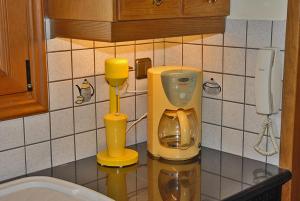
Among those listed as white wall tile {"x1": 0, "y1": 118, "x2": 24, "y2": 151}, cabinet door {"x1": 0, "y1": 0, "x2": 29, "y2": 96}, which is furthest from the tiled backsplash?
cabinet door {"x1": 0, "y1": 0, "x2": 29, "y2": 96}

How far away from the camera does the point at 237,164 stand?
1.90 metres

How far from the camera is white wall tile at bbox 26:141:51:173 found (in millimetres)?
1762

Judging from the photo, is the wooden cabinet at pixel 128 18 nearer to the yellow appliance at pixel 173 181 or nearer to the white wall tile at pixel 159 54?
the white wall tile at pixel 159 54

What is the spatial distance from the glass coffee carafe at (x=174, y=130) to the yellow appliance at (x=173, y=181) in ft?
0.25

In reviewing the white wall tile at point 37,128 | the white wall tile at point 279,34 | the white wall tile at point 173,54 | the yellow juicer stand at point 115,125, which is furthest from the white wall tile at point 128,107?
the white wall tile at point 279,34

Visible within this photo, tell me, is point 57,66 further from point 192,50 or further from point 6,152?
point 192,50

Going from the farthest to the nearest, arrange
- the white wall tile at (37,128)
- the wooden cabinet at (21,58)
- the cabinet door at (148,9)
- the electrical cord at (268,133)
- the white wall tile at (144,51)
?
the white wall tile at (144,51) → the electrical cord at (268,133) → the white wall tile at (37,128) → the wooden cabinet at (21,58) → the cabinet door at (148,9)

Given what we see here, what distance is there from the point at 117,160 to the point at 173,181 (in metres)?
0.24

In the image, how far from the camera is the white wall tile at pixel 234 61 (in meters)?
1.90

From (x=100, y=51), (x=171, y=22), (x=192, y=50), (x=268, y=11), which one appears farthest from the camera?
(x=192, y=50)

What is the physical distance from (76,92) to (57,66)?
0.13 metres

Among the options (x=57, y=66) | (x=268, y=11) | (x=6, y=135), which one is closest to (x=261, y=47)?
(x=268, y=11)

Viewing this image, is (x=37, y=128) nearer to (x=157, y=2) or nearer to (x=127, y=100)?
(x=127, y=100)

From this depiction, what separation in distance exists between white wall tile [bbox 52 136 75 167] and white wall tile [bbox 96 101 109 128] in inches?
5.3
